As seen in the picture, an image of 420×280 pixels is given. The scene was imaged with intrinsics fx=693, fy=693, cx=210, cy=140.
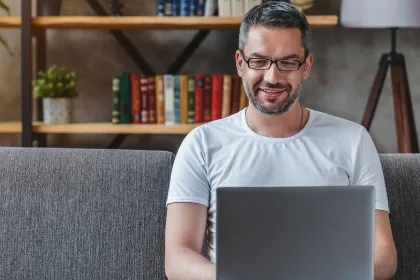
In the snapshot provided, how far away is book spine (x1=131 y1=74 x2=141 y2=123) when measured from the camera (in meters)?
2.74

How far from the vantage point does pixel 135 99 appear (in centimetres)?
275

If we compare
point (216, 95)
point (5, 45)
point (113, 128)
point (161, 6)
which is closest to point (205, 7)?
point (161, 6)

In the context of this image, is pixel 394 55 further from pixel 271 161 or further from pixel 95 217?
pixel 95 217

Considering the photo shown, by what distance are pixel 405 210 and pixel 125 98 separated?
144 cm

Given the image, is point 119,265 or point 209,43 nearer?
point 119,265

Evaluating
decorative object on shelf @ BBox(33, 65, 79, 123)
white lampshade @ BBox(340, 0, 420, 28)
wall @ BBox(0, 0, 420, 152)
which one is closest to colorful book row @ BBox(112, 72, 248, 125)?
decorative object on shelf @ BBox(33, 65, 79, 123)

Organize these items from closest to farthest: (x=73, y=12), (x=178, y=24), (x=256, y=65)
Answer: (x=256, y=65)
(x=178, y=24)
(x=73, y=12)

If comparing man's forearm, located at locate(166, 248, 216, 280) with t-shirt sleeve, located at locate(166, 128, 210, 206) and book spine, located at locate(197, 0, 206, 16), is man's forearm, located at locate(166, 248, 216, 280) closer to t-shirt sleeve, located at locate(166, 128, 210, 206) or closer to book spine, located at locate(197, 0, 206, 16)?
t-shirt sleeve, located at locate(166, 128, 210, 206)

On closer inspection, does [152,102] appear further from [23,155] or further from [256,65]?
[256,65]

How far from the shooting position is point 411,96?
2.99 m

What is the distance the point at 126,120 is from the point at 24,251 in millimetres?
1210

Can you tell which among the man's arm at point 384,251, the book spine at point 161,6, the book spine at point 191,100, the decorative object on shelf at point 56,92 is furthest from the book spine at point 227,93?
the man's arm at point 384,251

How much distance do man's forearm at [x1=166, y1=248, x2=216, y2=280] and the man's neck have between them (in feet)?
1.07

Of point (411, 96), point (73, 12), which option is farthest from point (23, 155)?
point (411, 96)
